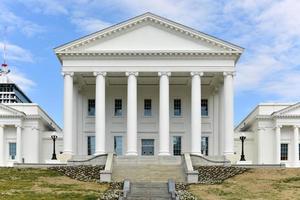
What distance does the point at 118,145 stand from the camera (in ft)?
243

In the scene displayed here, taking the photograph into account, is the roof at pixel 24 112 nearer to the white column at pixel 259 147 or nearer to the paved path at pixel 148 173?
the paved path at pixel 148 173

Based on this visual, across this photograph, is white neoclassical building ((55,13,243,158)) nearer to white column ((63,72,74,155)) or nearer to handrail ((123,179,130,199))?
white column ((63,72,74,155))

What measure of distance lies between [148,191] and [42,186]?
752 centimetres

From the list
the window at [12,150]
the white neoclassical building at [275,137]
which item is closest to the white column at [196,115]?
the white neoclassical building at [275,137]

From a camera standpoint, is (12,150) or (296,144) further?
(12,150)

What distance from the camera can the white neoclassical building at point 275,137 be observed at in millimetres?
75250

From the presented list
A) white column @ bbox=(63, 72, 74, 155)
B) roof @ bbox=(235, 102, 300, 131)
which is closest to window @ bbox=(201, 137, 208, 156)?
roof @ bbox=(235, 102, 300, 131)

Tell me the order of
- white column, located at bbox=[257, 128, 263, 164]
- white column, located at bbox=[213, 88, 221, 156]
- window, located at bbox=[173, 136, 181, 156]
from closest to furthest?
white column, located at bbox=[213, 88, 221, 156] → window, located at bbox=[173, 136, 181, 156] → white column, located at bbox=[257, 128, 263, 164]

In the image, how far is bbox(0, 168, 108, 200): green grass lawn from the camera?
136 ft

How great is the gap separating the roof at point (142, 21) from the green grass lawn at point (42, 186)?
16.8 meters

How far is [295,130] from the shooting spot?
75562mm

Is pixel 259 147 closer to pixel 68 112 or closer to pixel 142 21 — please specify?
pixel 142 21

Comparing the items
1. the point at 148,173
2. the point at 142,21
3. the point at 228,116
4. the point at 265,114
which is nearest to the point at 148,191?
the point at 148,173

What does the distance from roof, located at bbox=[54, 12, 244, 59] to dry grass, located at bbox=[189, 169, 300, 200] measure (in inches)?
661
